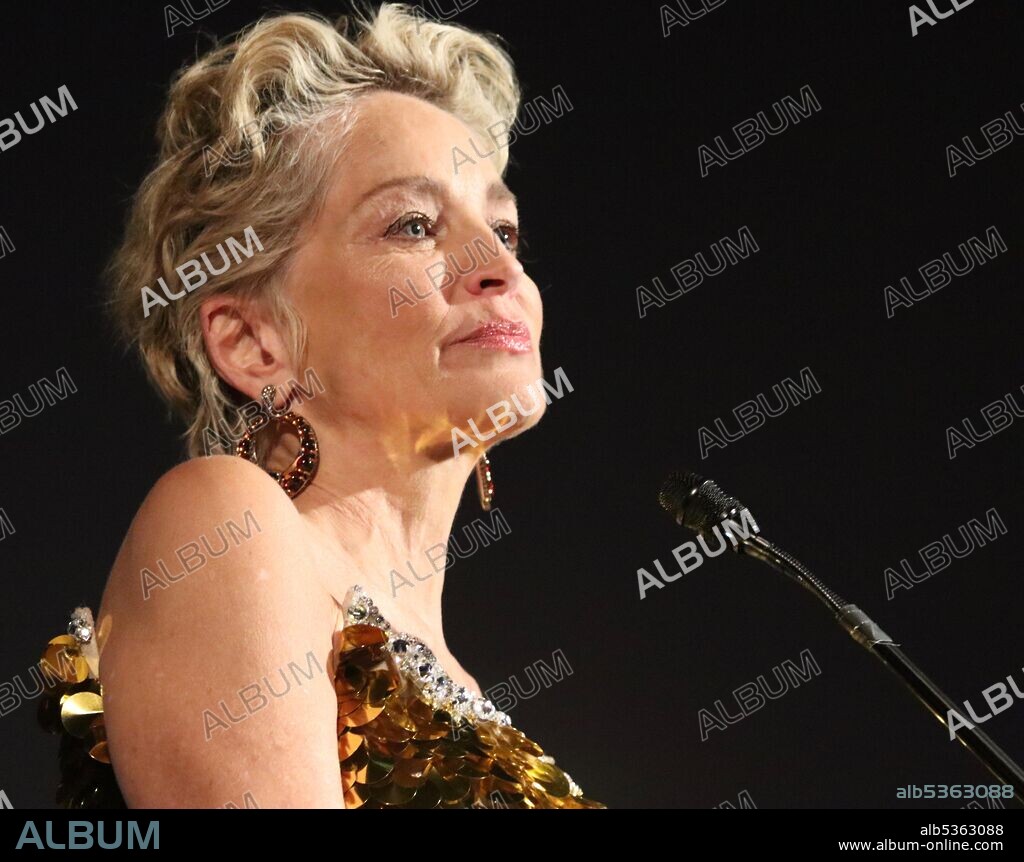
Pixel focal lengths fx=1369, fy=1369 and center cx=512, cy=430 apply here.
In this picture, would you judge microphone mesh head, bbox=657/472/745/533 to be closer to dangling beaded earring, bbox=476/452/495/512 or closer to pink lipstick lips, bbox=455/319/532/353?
pink lipstick lips, bbox=455/319/532/353

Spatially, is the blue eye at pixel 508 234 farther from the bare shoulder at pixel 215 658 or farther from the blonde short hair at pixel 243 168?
the bare shoulder at pixel 215 658

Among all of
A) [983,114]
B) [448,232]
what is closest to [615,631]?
[448,232]

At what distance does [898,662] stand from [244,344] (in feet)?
3.10

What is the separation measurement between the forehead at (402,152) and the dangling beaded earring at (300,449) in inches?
11.1

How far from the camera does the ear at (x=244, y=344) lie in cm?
182

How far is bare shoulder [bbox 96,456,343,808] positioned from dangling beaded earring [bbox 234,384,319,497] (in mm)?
270

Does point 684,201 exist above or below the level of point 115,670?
above

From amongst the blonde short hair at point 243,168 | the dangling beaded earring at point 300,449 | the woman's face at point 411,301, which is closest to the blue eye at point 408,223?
the woman's face at point 411,301

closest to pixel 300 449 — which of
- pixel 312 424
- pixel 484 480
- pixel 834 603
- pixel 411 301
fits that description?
pixel 312 424

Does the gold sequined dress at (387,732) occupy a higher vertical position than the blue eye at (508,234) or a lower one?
lower

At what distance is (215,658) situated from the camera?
51.8 inches

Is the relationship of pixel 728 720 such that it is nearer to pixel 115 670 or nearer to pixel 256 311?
pixel 256 311

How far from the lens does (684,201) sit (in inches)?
106
